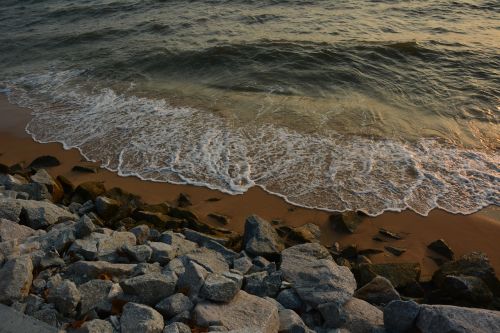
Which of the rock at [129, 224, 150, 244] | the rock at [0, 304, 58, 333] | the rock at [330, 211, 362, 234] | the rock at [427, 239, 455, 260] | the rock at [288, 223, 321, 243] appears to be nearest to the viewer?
the rock at [0, 304, 58, 333]

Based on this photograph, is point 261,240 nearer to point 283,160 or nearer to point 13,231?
point 283,160

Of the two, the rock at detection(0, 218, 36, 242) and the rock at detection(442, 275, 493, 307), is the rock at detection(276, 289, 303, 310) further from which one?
the rock at detection(0, 218, 36, 242)

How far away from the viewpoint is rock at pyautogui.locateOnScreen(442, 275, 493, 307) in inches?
173

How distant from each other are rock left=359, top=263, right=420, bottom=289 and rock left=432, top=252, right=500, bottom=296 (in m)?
0.24

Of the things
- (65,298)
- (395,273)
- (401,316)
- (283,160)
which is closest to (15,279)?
(65,298)

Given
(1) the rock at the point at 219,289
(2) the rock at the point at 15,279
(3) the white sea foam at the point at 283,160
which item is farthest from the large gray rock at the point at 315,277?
(2) the rock at the point at 15,279

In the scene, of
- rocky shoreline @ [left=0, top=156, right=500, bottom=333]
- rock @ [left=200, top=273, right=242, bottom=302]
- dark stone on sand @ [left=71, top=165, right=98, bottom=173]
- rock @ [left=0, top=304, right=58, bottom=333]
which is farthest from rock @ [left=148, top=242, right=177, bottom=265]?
dark stone on sand @ [left=71, top=165, right=98, bottom=173]

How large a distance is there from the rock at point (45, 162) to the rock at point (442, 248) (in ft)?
20.1

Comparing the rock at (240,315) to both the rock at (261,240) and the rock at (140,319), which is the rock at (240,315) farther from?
the rock at (261,240)

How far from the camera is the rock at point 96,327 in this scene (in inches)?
127

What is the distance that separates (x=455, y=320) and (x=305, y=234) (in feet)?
7.84

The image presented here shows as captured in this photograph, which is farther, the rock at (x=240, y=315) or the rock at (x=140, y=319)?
the rock at (x=240, y=315)

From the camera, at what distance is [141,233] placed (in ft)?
16.9

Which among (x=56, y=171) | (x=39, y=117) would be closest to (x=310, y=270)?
(x=56, y=171)
